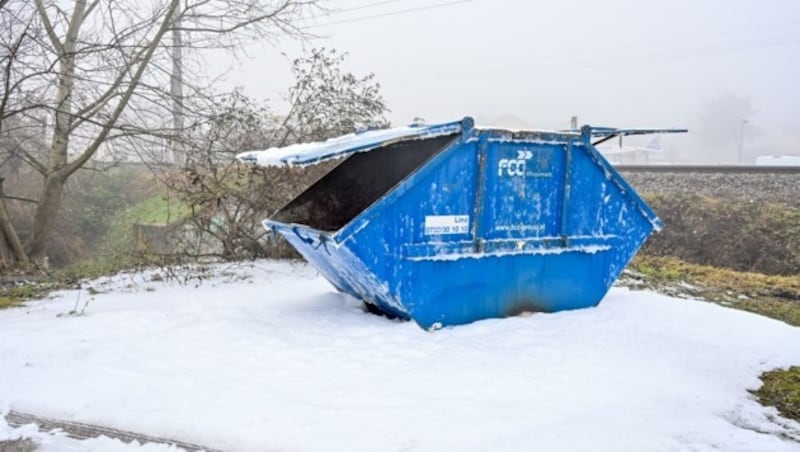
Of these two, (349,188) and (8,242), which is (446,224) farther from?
(8,242)

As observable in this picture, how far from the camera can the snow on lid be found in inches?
173

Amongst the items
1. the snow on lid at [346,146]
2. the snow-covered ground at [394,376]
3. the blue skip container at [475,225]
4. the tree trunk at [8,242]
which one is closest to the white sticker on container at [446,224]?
the blue skip container at [475,225]

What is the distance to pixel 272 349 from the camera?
4.37 metres

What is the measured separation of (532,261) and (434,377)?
5.91ft

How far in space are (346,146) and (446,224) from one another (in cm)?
103

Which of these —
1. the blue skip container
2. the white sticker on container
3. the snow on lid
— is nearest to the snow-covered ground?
the blue skip container

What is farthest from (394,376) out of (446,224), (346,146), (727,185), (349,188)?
(727,185)

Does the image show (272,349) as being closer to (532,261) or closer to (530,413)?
(530,413)

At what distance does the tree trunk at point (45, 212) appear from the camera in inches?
400

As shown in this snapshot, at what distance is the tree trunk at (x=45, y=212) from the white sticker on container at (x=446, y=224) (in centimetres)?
807

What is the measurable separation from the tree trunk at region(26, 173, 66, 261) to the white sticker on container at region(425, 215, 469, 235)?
318 inches

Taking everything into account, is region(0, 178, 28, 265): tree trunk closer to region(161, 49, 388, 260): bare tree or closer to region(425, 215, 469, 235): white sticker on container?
region(161, 49, 388, 260): bare tree

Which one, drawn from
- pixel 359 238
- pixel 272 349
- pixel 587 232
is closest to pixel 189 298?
pixel 272 349

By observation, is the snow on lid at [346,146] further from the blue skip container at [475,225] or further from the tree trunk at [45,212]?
the tree trunk at [45,212]
